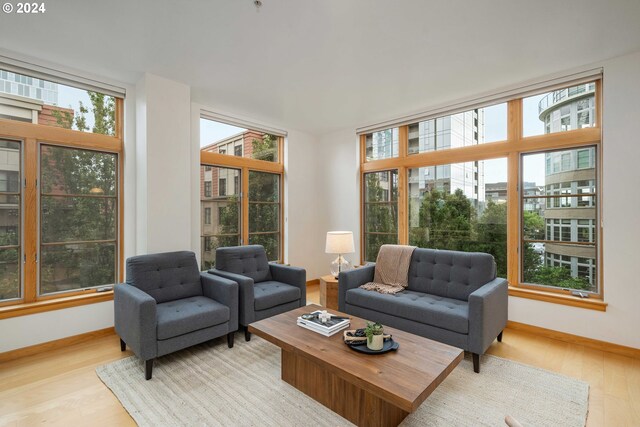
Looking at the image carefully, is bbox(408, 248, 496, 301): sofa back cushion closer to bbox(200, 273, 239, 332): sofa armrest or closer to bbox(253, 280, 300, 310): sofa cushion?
bbox(253, 280, 300, 310): sofa cushion

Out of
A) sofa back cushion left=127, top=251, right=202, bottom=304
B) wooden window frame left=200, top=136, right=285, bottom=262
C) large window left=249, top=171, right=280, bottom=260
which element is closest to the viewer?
sofa back cushion left=127, top=251, right=202, bottom=304

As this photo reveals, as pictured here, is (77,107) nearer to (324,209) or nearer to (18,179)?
(18,179)

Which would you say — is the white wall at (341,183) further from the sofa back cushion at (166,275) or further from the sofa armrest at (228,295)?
the sofa back cushion at (166,275)

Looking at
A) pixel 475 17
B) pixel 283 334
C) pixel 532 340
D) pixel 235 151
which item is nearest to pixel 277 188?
pixel 235 151

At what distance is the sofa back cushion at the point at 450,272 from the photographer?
3.06 metres

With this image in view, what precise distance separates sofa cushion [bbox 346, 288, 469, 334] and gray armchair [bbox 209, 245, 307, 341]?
0.64m

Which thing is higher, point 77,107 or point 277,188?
point 77,107

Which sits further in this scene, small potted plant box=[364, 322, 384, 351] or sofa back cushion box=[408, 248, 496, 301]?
sofa back cushion box=[408, 248, 496, 301]

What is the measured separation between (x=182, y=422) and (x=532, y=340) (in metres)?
3.33

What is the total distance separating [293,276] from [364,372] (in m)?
2.06

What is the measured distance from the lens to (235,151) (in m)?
4.46

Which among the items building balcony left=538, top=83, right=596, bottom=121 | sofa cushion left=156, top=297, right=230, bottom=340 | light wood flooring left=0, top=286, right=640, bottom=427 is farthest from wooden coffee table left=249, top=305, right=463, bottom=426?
building balcony left=538, top=83, right=596, bottom=121

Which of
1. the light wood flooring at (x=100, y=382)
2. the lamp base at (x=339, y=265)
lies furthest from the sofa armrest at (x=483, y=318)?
the lamp base at (x=339, y=265)

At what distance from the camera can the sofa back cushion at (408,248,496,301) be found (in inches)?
121
